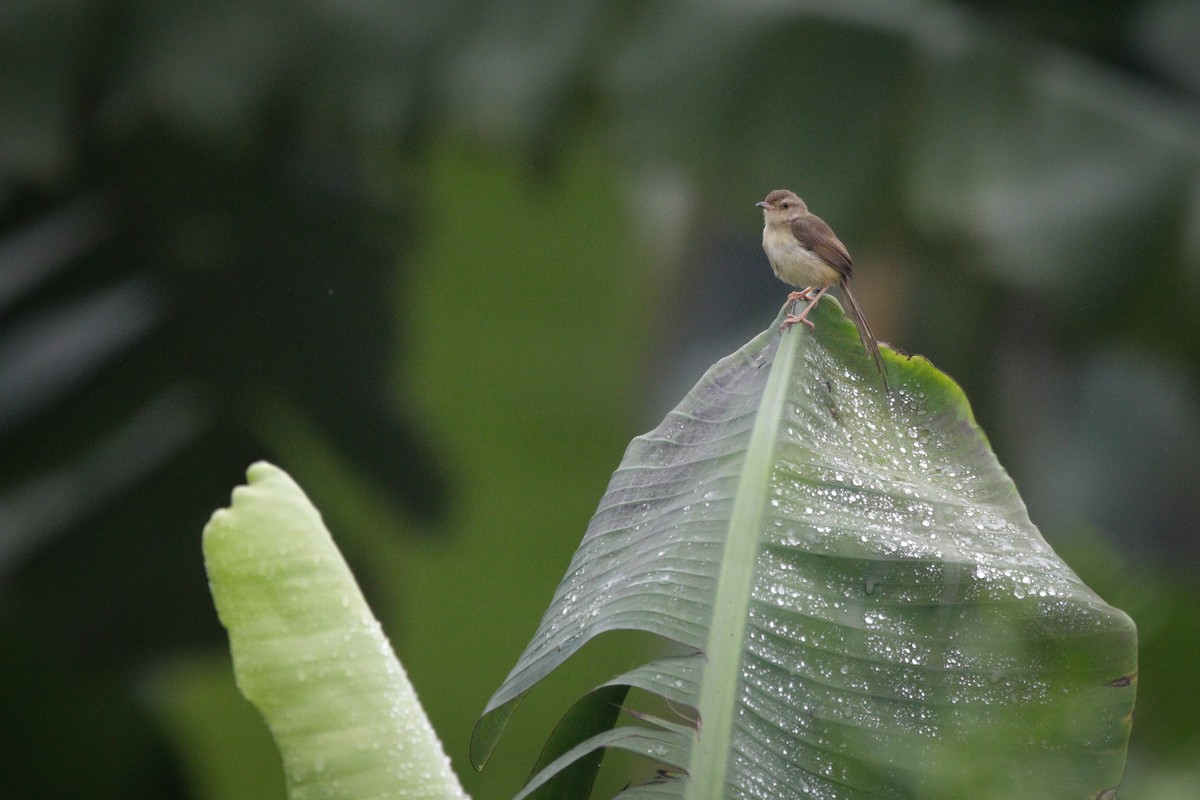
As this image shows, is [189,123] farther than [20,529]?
No

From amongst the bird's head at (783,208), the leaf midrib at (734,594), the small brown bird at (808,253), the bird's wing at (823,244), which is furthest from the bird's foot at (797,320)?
the bird's head at (783,208)

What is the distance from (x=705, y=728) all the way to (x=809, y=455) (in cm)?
29

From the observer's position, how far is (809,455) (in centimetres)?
111

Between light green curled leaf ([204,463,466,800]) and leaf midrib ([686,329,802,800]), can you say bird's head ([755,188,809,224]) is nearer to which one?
leaf midrib ([686,329,802,800])

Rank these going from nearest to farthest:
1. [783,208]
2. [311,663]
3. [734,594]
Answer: [311,663] → [734,594] → [783,208]

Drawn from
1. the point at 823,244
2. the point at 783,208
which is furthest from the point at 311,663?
the point at 783,208

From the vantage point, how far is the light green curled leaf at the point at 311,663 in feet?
2.36

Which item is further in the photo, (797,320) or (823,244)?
(823,244)

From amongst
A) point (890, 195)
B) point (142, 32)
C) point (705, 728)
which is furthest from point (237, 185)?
point (705, 728)

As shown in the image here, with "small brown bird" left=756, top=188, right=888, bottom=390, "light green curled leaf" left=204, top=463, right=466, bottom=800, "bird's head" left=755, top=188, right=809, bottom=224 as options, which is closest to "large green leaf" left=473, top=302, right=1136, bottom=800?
"light green curled leaf" left=204, top=463, right=466, bottom=800

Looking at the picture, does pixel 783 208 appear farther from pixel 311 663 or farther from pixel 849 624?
pixel 311 663

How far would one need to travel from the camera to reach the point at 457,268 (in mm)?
3453

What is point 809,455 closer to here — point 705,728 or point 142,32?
point 705,728

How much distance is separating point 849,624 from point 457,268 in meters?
2.58
